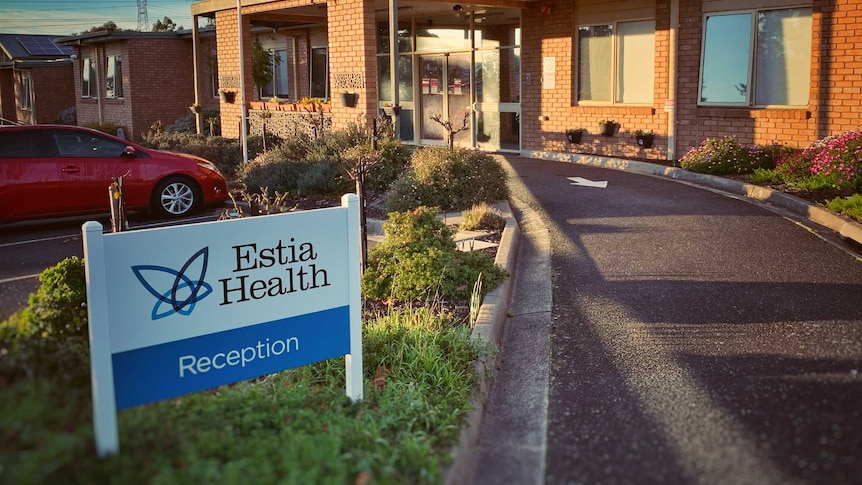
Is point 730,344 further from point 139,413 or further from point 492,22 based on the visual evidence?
point 492,22

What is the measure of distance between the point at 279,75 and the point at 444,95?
7.45m

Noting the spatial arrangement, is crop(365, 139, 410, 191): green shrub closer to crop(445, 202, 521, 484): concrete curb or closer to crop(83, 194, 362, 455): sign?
crop(445, 202, 521, 484): concrete curb

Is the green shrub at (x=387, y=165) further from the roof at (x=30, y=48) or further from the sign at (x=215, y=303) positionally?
the roof at (x=30, y=48)

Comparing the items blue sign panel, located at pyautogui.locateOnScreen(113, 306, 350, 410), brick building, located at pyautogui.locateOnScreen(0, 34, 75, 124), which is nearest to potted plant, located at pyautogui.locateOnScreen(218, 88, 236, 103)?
blue sign panel, located at pyautogui.locateOnScreen(113, 306, 350, 410)

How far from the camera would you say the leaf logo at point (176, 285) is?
168 inches

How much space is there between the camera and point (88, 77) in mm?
35812

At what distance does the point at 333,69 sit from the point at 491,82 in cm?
520

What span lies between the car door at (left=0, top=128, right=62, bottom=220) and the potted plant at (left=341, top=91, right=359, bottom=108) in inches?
249

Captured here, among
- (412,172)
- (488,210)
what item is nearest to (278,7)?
(412,172)

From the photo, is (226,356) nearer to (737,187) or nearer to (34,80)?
(737,187)

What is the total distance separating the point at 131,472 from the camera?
10.8 ft

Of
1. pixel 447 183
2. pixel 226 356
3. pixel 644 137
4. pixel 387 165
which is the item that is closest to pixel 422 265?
pixel 226 356

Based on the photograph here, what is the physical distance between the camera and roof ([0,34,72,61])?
45.2 meters

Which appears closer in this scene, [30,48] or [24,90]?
[24,90]
